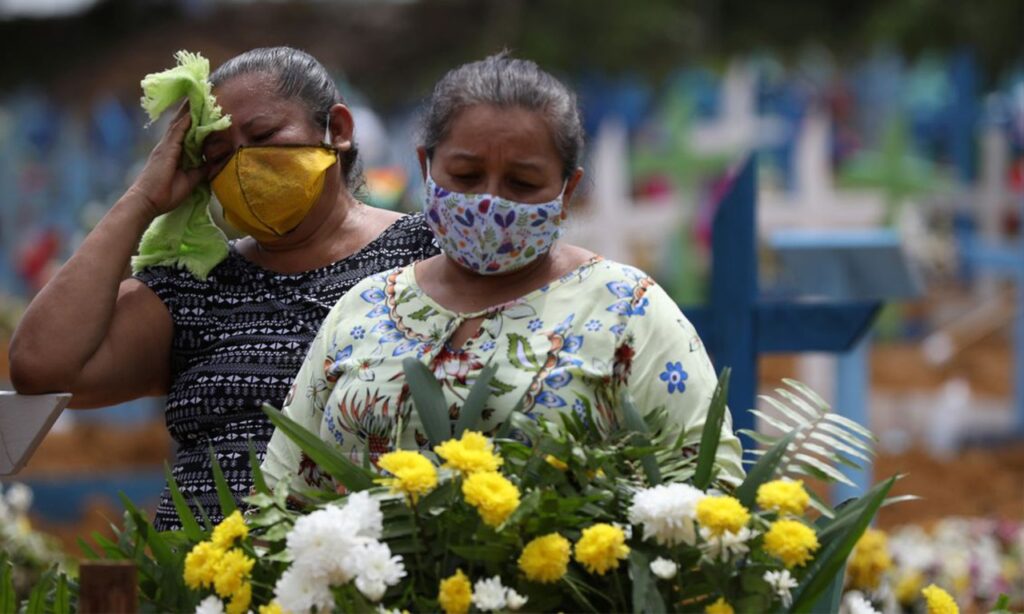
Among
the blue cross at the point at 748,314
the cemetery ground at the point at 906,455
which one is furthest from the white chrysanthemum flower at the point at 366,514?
the cemetery ground at the point at 906,455

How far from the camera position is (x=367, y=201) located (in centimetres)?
359

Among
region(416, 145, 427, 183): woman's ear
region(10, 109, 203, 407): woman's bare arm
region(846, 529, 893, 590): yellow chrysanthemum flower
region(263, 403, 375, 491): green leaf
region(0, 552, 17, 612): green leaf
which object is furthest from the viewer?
region(846, 529, 893, 590): yellow chrysanthemum flower

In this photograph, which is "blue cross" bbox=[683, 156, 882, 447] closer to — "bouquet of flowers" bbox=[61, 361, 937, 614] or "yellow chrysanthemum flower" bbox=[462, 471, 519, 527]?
"bouquet of flowers" bbox=[61, 361, 937, 614]

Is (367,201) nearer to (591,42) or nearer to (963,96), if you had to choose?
(963,96)

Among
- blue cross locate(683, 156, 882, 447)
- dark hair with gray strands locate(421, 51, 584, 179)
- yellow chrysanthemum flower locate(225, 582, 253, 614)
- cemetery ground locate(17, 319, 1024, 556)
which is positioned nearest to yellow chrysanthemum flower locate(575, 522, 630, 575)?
yellow chrysanthemum flower locate(225, 582, 253, 614)

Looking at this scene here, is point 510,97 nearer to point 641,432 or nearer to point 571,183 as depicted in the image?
point 571,183

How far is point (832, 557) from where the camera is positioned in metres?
2.28

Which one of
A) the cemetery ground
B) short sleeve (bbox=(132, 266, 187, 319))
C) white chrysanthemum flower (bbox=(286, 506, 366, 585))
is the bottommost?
the cemetery ground

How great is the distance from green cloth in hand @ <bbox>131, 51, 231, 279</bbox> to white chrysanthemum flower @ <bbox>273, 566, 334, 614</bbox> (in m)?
1.17

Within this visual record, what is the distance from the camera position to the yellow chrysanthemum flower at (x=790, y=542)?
7.11ft

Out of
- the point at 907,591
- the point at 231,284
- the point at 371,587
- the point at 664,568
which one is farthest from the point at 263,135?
the point at 907,591

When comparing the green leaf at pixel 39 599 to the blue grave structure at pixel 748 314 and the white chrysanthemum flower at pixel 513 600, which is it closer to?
the white chrysanthemum flower at pixel 513 600

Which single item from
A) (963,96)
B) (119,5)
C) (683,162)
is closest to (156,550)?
(683,162)

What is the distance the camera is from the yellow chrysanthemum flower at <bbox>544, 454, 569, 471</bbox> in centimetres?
231
